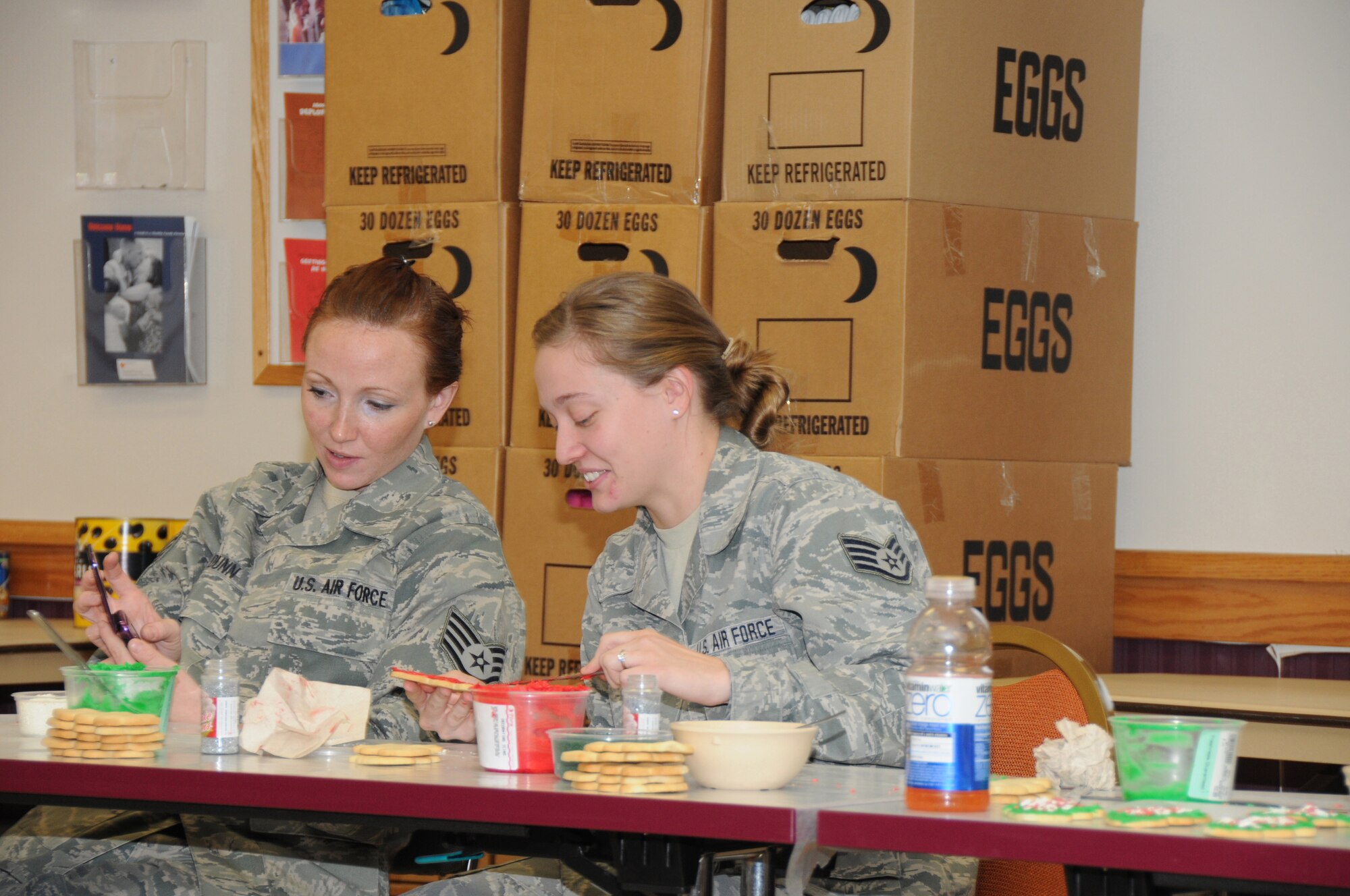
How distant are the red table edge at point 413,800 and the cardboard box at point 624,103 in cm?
165

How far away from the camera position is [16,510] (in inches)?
161

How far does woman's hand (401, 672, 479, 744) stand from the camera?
5.58 ft

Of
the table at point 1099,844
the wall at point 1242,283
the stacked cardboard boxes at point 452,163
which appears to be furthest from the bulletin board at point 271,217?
the table at point 1099,844

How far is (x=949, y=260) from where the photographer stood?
8.66 ft

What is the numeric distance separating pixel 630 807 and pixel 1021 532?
1.63 meters

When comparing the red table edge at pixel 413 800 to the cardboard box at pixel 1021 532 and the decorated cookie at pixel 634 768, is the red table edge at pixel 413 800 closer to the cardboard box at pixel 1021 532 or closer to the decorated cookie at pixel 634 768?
the decorated cookie at pixel 634 768

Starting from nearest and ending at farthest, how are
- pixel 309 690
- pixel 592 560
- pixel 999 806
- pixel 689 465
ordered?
pixel 999 806
pixel 309 690
pixel 689 465
pixel 592 560

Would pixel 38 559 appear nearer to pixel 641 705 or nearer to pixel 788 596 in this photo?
pixel 788 596

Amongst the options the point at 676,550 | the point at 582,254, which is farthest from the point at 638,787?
the point at 582,254

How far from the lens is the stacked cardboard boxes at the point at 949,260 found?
8.51 ft

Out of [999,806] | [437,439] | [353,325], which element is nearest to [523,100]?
[437,439]

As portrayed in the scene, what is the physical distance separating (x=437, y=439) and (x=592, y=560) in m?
0.44

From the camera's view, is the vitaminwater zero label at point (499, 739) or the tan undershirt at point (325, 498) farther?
the tan undershirt at point (325, 498)

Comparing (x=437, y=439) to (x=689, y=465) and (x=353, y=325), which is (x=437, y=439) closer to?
(x=353, y=325)
